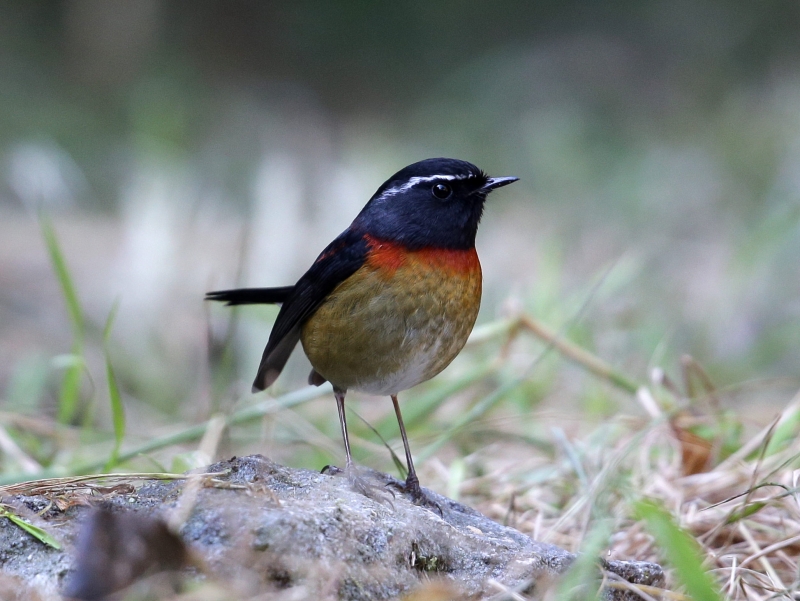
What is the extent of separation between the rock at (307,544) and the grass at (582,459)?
0.11 m

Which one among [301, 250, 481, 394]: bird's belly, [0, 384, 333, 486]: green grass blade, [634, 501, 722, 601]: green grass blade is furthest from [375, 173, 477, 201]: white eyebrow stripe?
[634, 501, 722, 601]: green grass blade

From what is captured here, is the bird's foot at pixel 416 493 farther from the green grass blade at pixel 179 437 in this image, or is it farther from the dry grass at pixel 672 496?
the green grass blade at pixel 179 437

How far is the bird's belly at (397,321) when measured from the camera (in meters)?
3.88

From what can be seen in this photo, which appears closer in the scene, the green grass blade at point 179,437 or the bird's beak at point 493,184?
the green grass blade at point 179,437

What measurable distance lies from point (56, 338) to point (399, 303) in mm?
6438

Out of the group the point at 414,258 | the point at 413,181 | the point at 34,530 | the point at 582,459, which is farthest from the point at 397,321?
the point at 34,530

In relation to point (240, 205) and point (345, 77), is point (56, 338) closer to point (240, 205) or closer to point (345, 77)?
point (240, 205)

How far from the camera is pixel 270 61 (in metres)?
20.2

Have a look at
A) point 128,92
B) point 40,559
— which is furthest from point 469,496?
point 128,92

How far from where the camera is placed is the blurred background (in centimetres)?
703

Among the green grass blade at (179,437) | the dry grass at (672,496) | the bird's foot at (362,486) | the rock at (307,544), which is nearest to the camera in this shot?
the rock at (307,544)

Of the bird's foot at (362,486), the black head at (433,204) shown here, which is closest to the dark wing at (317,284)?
the black head at (433,204)

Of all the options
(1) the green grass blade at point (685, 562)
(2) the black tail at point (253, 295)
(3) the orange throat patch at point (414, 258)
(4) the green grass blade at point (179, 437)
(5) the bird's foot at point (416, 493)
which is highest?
(3) the orange throat patch at point (414, 258)

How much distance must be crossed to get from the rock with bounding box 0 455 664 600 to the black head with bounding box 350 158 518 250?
1396 mm
